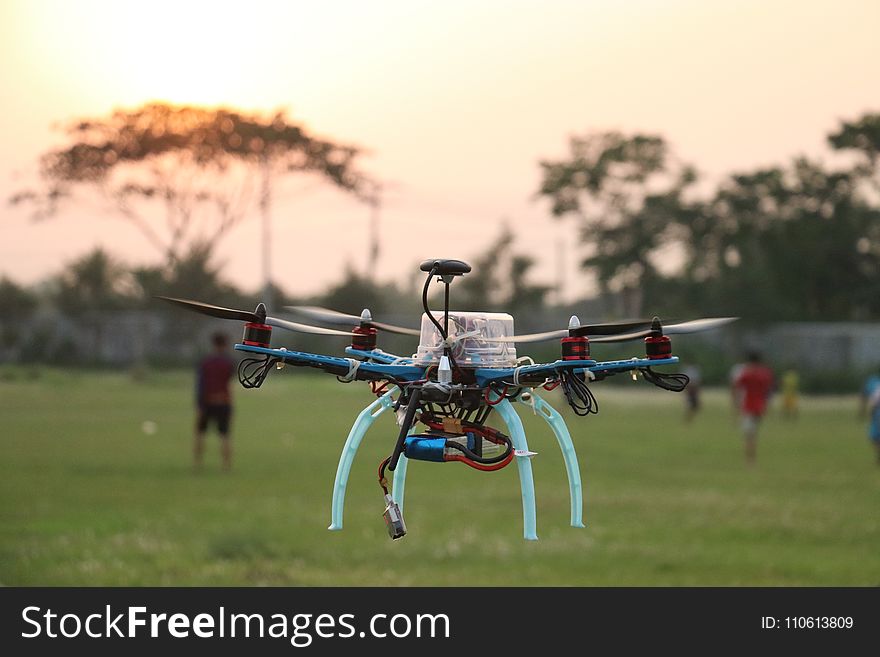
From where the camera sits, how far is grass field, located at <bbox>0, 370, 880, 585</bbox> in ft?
145

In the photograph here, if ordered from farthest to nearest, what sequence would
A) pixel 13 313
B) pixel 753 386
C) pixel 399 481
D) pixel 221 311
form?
pixel 13 313 → pixel 753 386 → pixel 399 481 → pixel 221 311

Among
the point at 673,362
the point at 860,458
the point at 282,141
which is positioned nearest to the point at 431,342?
the point at 673,362

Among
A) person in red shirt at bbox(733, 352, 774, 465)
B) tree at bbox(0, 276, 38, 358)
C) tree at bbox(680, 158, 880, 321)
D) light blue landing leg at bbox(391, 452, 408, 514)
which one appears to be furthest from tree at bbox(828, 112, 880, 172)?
tree at bbox(0, 276, 38, 358)

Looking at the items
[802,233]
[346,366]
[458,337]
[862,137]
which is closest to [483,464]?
[458,337]

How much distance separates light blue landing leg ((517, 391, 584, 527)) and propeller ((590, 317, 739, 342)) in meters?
0.35

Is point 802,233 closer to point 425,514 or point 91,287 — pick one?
point 425,514

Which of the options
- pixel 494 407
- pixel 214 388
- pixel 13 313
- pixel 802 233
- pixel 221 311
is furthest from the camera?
pixel 13 313

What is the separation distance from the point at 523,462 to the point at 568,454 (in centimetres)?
12

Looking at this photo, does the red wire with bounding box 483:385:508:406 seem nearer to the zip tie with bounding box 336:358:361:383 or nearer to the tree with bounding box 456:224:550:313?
the zip tie with bounding box 336:358:361:383

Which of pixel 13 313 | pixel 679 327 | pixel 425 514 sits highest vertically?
pixel 13 313

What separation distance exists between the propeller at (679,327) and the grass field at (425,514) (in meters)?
35.1

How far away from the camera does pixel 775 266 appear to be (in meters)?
21.9

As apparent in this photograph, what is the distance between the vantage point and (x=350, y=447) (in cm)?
382

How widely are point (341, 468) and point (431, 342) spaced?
404 millimetres
